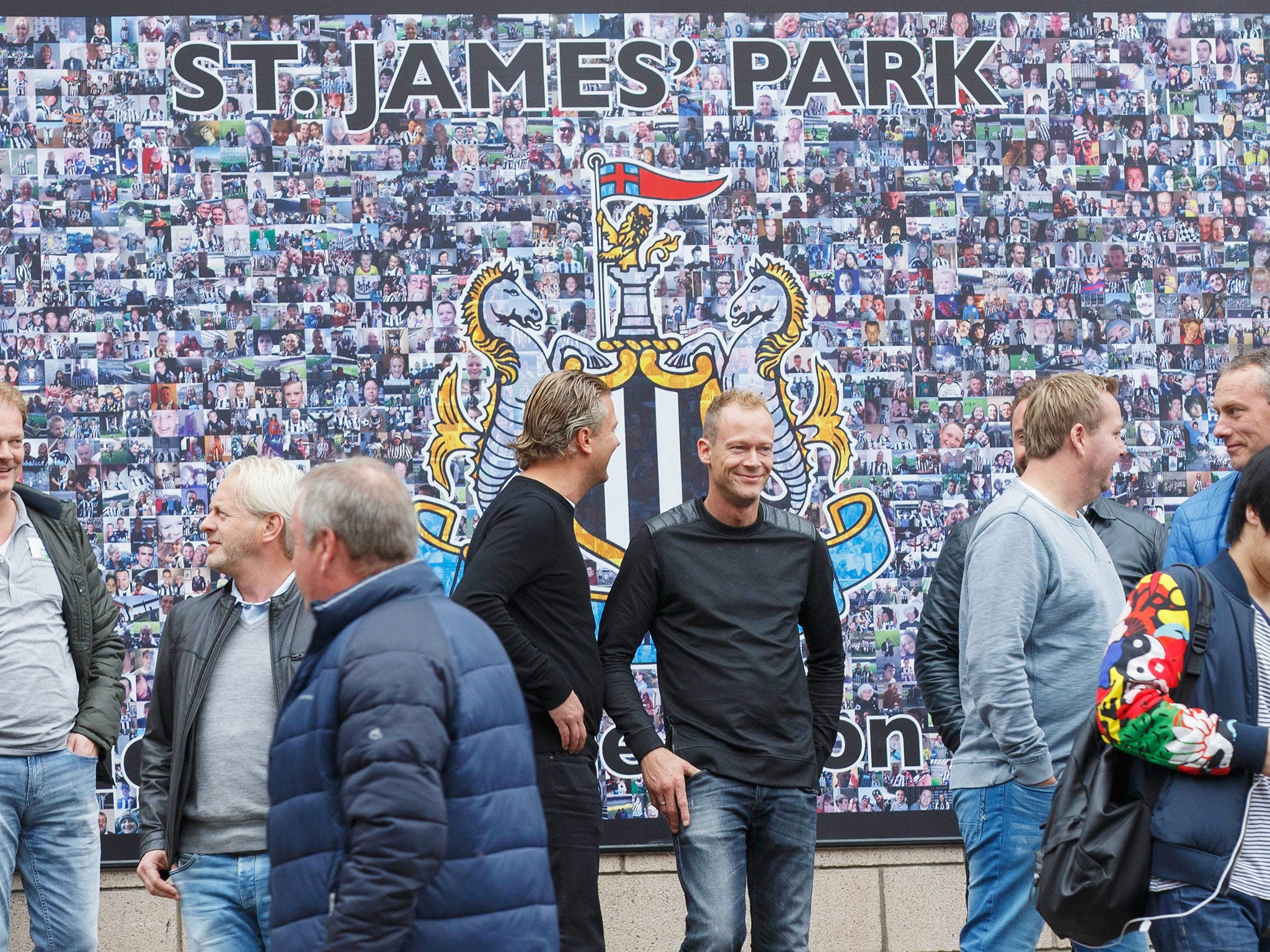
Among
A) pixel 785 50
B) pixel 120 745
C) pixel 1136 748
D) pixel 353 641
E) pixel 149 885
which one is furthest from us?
pixel 785 50

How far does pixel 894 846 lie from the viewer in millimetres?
5137

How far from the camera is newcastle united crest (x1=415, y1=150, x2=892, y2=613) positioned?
518 centimetres

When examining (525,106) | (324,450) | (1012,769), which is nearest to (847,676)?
(1012,769)

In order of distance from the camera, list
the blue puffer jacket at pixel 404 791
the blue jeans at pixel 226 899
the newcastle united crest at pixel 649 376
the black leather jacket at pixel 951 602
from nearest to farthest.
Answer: the blue puffer jacket at pixel 404 791, the blue jeans at pixel 226 899, the black leather jacket at pixel 951 602, the newcastle united crest at pixel 649 376

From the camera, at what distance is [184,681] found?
3.36 metres

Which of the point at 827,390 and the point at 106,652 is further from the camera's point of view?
the point at 827,390

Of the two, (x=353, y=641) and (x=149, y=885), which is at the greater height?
(x=353, y=641)

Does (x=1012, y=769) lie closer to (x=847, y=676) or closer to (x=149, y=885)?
(x=847, y=676)

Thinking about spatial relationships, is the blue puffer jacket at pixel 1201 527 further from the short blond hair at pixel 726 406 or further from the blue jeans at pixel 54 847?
the blue jeans at pixel 54 847

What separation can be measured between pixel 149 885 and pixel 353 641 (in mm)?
1512

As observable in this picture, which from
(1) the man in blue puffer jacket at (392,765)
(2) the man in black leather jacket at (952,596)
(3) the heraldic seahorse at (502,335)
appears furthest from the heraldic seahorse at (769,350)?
(1) the man in blue puffer jacket at (392,765)

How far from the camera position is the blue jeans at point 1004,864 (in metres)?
3.53

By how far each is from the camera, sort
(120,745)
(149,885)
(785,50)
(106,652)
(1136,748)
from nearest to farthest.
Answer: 1. (1136,748)
2. (149,885)
3. (106,652)
4. (120,745)
5. (785,50)

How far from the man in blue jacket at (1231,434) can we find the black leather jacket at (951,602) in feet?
1.48
